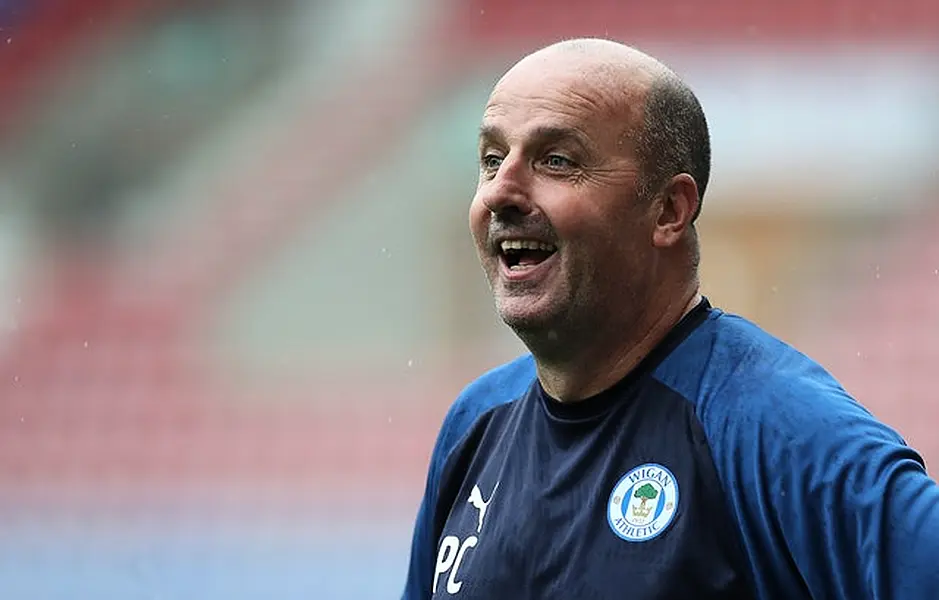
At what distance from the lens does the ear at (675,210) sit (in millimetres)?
2232

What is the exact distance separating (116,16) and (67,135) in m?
0.66

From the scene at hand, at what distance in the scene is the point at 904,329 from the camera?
22.1 feet

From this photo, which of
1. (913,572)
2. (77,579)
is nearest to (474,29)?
(77,579)

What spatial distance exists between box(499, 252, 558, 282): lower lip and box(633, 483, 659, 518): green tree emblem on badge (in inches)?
12.7

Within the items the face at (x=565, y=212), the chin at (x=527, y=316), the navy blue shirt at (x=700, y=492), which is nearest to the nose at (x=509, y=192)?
the face at (x=565, y=212)

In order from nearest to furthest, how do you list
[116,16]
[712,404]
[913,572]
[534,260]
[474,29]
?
[913,572] → [712,404] → [534,260] → [474,29] → [116,16]

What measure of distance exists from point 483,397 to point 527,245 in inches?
15.9

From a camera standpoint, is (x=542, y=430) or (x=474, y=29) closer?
(x=542, y=430)

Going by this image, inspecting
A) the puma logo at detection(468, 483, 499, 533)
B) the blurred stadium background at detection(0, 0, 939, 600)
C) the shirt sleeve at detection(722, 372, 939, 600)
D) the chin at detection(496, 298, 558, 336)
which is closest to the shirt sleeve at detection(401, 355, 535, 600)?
the puma logo at detection(468, 483, 499, 533)

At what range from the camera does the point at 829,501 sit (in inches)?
73.2

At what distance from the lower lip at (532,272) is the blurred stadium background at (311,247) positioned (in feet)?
14.2

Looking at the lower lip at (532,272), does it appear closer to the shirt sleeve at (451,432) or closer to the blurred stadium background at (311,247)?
the shirt sleeve at (451,432)

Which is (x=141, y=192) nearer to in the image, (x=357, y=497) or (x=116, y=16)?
(x=116, y=16)

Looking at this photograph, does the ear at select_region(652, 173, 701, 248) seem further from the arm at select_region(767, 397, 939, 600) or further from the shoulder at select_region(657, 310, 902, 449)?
the arm at select_region(767, 397, 939, 600)
